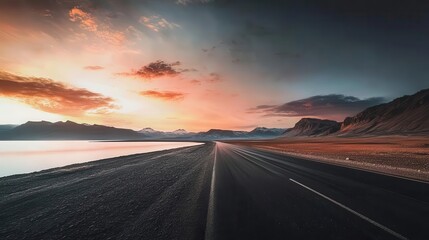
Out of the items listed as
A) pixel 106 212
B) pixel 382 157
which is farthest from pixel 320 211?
pixel 382 157

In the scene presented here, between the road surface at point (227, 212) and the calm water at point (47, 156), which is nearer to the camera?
the road surface at point (227, 212)

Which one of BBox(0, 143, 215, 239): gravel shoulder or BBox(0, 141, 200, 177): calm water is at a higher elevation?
BBox(0, 141, 200, 177): calm water

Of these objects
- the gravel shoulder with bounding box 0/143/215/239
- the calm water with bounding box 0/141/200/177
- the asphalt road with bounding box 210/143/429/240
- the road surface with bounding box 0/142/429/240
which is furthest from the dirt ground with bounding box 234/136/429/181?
the calm water with bounding box 0/141/200/177

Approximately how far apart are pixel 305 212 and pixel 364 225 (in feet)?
4.80

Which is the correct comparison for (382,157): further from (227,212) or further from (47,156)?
(47,156)

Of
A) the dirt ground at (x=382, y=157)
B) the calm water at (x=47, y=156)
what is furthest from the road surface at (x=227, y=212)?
the calm water at (x=47, y=156)

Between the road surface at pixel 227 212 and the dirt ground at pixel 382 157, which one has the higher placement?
the dirt ground at pixel 382 157

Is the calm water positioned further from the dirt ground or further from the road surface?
the dirt ground

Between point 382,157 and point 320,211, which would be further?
point 382,157

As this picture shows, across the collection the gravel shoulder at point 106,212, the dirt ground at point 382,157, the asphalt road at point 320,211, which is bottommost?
the gravel shoulder at point 106,212

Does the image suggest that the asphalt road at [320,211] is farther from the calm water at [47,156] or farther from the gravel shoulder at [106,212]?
the calm water at [47,156]

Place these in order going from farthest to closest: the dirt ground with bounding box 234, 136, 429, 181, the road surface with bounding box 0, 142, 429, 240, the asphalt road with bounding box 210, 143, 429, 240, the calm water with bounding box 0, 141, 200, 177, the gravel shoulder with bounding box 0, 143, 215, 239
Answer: the calm water with bounding box 0, 141, 200, 177, the dirt ground with bounding box 234, 136, 429, 181, the gravel shoulder with bounding box 0, 143, 215, 239, the road surface with bounding box 0, 142, 429, 240, the asphalt road with bounding box 210, 143, 429, 240

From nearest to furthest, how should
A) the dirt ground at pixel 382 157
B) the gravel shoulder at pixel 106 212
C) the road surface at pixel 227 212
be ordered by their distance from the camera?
the road surface at pixel 227 212
the gravel shoulder at pixel 106 212
the dirt ground at pixel 382 157

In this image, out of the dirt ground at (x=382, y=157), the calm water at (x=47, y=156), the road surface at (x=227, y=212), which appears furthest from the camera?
the calm water at (x=47, y=156)
